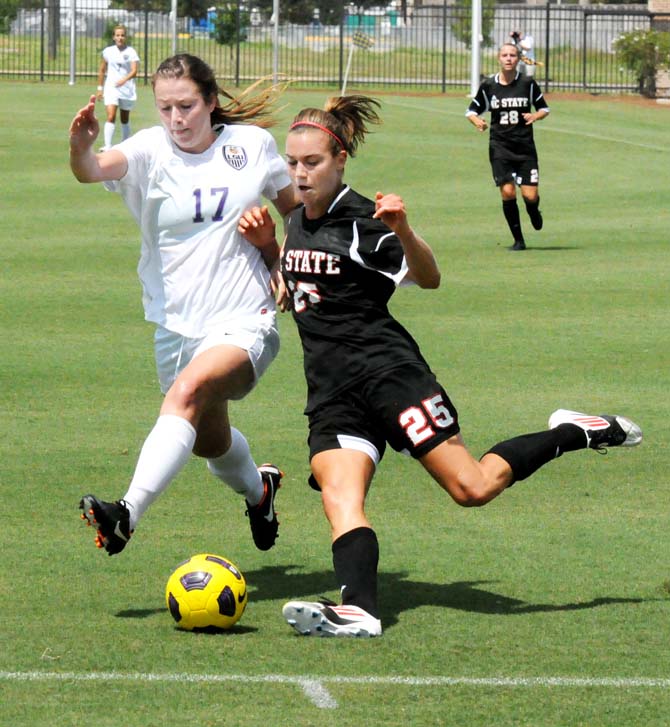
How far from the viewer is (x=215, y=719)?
4734mm

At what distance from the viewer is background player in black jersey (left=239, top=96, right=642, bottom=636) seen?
5.89 metres

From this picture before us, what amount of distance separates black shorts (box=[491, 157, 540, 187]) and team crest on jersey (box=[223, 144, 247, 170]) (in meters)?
12.2

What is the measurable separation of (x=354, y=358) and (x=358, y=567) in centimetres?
84

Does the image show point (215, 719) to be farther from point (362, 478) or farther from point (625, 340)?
point (625, 340)

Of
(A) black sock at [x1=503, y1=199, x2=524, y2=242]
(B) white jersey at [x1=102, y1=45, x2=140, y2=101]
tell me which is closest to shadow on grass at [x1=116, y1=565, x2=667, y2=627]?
(A) black sock at [x1=503, y1=199, x2=524, y2=242]

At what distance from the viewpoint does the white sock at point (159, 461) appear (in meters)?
5.93

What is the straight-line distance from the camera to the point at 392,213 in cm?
557

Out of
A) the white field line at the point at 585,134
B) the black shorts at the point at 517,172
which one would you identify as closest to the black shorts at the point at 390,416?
the black shorts at the point at 517,172

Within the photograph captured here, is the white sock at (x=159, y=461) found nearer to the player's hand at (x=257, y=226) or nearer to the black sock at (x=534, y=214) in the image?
the player's hand at (x=257, y=226)

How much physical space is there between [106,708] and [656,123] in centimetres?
3431

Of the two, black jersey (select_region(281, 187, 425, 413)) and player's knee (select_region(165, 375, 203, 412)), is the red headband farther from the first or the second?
→ player's knee (select_region(165, 375, 203, 412))

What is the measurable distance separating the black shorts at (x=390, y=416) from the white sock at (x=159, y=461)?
52cm

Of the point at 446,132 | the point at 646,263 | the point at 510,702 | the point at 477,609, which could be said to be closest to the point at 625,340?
the point at 646,263

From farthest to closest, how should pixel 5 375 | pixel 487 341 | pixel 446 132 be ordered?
pixel 446 132 < pixel 487 341 < pixel 5 375
